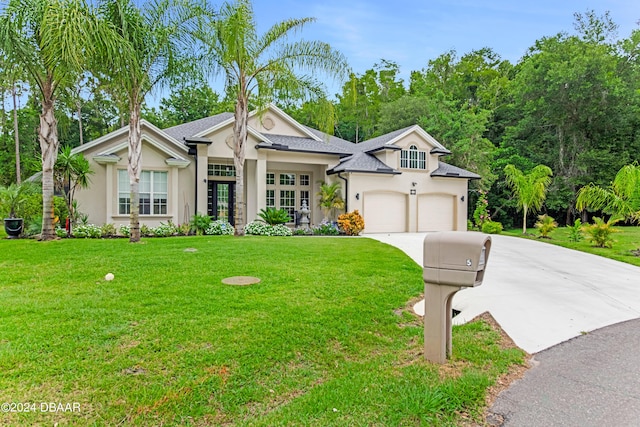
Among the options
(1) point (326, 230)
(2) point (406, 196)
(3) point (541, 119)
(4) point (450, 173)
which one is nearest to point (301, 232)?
(1) point (326, 230)

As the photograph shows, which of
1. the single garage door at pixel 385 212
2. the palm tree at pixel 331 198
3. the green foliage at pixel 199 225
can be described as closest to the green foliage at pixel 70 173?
the green foliage at pixel 199 225

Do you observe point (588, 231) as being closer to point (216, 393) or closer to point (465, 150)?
point (465, 150)

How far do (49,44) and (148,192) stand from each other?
22.5ft

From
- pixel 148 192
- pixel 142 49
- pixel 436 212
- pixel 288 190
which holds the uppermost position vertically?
pixel 142 49

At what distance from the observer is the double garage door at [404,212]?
1844 centimetres

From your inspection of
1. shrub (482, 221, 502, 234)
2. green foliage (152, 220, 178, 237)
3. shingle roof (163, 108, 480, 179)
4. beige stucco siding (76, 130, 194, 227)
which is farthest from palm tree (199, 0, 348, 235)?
shrub (482, 221, 502, 234)

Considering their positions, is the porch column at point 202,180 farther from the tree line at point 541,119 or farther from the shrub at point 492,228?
the shrub at point 492,228

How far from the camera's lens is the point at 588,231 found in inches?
555

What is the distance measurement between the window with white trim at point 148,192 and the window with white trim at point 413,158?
11.4 meters

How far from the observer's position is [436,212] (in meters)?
20.0

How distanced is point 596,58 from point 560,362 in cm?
2622

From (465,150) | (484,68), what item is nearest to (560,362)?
(465,150)

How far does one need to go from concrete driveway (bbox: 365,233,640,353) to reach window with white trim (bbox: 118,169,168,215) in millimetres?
10805

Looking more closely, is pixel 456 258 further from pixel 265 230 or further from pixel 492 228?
pixel 492 228
